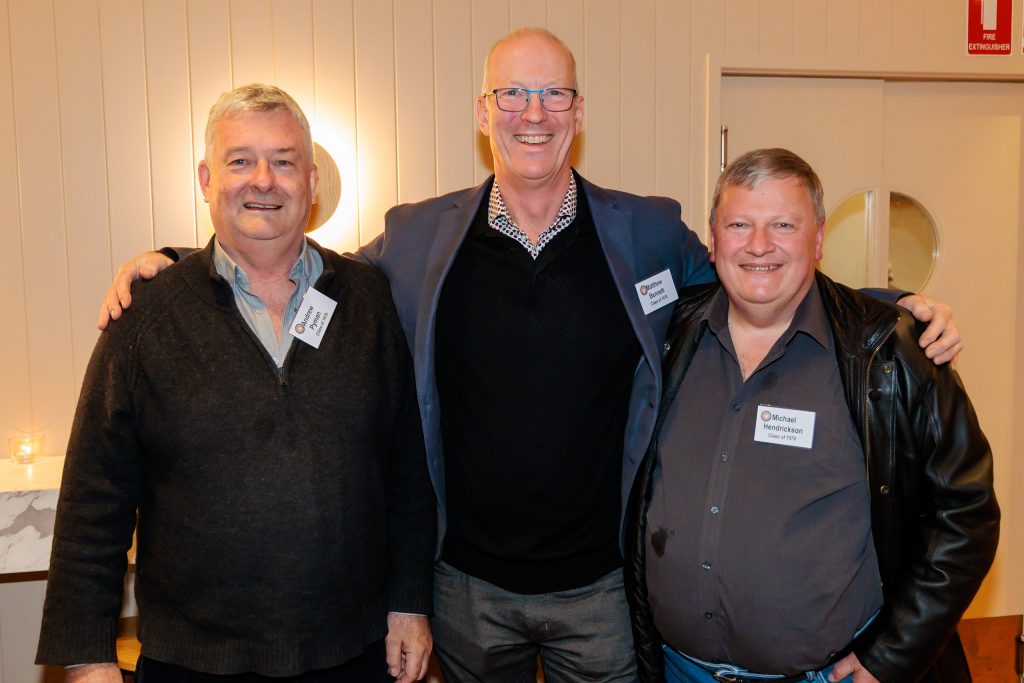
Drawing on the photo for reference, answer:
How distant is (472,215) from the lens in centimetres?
→ 207

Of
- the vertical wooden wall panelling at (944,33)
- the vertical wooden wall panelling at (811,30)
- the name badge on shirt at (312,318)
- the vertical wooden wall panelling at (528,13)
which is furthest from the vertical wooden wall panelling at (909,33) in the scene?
the name badge on shirt at (312,318)

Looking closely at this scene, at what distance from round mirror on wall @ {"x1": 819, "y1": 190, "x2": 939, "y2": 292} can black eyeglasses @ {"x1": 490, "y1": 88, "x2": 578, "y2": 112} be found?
1913 millimetres

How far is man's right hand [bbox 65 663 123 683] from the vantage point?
1662 millimetres

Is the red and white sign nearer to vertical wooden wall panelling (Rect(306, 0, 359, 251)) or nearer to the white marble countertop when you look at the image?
vertical wooden wall panelling (Rect(306, 0, 359, 251))

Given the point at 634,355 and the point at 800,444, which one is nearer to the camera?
the point at 800,444

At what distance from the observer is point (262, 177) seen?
1684mm

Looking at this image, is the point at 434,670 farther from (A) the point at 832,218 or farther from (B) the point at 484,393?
(A) the point at 832,218

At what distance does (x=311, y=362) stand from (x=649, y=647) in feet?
3.48

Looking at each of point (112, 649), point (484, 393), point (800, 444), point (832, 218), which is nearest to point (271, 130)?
point (484, 393)

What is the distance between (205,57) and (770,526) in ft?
8.28

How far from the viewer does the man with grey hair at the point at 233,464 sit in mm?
1646

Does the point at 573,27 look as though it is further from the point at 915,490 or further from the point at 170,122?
the point at 915,490

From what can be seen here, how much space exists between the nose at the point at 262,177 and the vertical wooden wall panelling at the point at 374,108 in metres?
1.39

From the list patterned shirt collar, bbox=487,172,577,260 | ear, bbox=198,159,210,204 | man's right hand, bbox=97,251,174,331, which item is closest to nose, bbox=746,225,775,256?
patterned shirt collar, bbox=487,172,577,260
